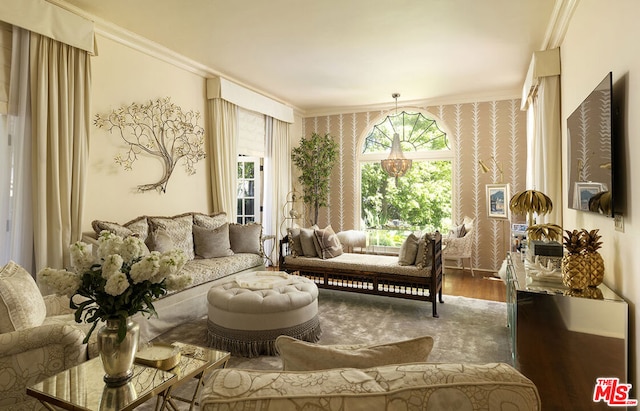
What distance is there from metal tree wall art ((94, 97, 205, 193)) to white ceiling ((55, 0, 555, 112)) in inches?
32.0

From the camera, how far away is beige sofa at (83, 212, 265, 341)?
342cm

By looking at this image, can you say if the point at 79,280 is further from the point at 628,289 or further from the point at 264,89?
the point at 264,89

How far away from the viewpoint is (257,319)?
2898mm

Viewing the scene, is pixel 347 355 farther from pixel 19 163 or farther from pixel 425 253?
pixel 19 163

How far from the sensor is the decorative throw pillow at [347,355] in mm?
955

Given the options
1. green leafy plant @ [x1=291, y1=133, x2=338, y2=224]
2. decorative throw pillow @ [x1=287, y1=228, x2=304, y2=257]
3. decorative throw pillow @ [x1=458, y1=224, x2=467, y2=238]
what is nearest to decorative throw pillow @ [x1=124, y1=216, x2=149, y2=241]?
decorative throw pillow @ [x1=287, y1=228, x2=304, y2=257]

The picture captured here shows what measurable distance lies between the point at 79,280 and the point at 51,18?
3030 millimetres

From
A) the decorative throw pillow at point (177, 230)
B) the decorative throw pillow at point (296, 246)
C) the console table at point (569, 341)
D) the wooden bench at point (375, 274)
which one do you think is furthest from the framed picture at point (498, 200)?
the decorative throw pillow at point (177, 230)

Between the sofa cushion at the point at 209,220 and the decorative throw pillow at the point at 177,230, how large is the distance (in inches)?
4.9

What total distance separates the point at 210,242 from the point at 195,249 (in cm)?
23

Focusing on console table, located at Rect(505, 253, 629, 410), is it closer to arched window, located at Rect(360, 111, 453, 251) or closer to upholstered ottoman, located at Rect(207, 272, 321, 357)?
upholstered ottoman, located at Rect(207, 272, 321, 357)

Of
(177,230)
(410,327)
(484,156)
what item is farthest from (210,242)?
(484,156)

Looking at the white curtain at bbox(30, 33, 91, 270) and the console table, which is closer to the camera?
the console table

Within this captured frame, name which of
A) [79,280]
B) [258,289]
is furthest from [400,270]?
[79,280]
